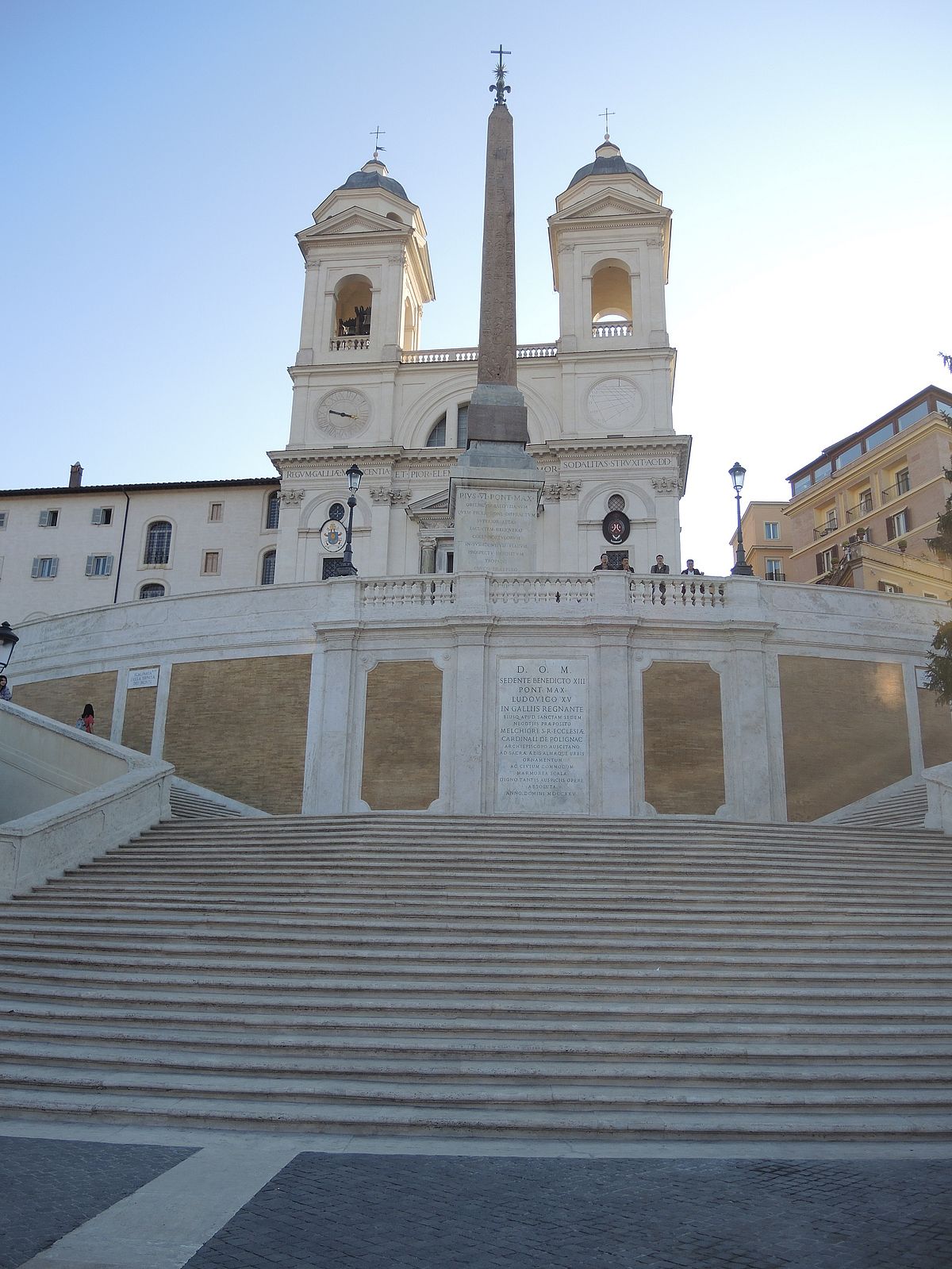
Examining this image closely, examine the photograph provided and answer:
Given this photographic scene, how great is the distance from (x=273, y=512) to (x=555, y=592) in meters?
25.3

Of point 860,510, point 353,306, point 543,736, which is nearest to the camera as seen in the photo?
point 543,736

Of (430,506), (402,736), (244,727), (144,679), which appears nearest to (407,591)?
(402,736)

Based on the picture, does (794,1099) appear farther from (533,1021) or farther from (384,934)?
(384,934)

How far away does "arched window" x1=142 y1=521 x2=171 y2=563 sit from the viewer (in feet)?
144

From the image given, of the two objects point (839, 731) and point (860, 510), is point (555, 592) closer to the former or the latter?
point (839, 731)

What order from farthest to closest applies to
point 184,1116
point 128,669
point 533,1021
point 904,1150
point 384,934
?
point 128,669 < point 384,934 < point 533,1021 < point 184,1116 < point 904,1150

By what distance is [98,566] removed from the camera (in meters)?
43.8

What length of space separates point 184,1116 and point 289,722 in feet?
42.6

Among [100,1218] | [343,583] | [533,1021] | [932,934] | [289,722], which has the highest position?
[343,583]

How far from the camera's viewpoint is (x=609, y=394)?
3922 cm

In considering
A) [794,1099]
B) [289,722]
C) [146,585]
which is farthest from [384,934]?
[146,585]

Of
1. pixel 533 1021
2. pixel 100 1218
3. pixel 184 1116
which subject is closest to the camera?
pixel 100 1218

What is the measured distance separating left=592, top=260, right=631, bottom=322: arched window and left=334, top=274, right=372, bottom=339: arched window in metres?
9.00

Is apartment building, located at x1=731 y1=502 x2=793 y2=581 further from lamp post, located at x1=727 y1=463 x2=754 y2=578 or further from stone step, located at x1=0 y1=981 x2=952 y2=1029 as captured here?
stone step, located at x1=0 y1=981 x2=952 y2=1029
